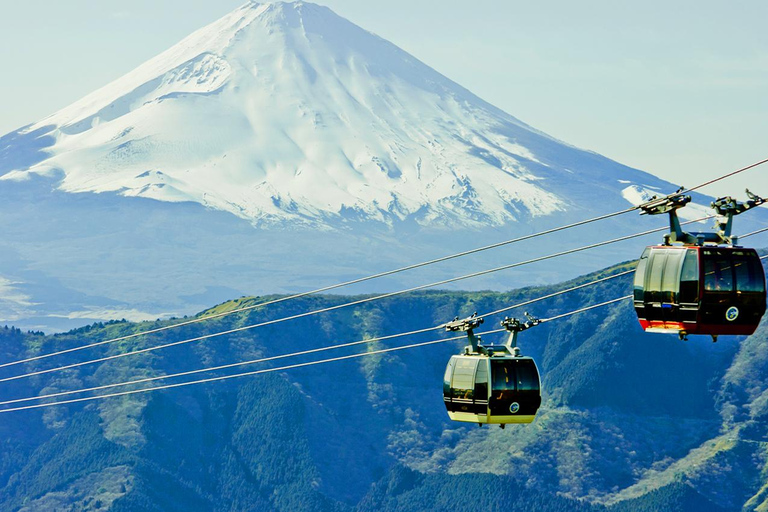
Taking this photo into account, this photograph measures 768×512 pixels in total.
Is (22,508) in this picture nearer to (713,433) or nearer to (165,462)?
(165,462)

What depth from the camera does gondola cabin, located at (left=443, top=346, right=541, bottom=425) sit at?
48.2 metres

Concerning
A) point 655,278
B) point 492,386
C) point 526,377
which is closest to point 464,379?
point 492,386


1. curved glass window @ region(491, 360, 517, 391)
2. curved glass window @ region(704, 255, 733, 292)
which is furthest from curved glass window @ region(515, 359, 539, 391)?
curved glass window @ region(704, 255, 733, 292)

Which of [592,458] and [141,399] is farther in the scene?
[141,399]

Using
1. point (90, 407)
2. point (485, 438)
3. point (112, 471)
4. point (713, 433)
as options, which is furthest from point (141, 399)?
point (713, 433)

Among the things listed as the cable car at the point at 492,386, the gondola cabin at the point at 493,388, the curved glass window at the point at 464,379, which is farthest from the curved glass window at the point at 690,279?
the curved glass window at the point at 464,379

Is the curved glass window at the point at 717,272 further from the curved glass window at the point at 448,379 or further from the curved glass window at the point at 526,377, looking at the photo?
the curved glass window at the point at 448,379

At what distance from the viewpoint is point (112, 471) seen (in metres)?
180

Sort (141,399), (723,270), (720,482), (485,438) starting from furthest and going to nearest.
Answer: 1. (141,399)
2. (485,438)
3. (720,482)
4. (723,270)

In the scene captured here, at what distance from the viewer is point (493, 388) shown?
48.1 m

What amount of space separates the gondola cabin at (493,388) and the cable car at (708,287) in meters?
5.61

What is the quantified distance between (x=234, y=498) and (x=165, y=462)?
34.0ft

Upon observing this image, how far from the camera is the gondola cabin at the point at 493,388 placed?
1896 inches

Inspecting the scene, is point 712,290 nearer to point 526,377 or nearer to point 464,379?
point 526,377
